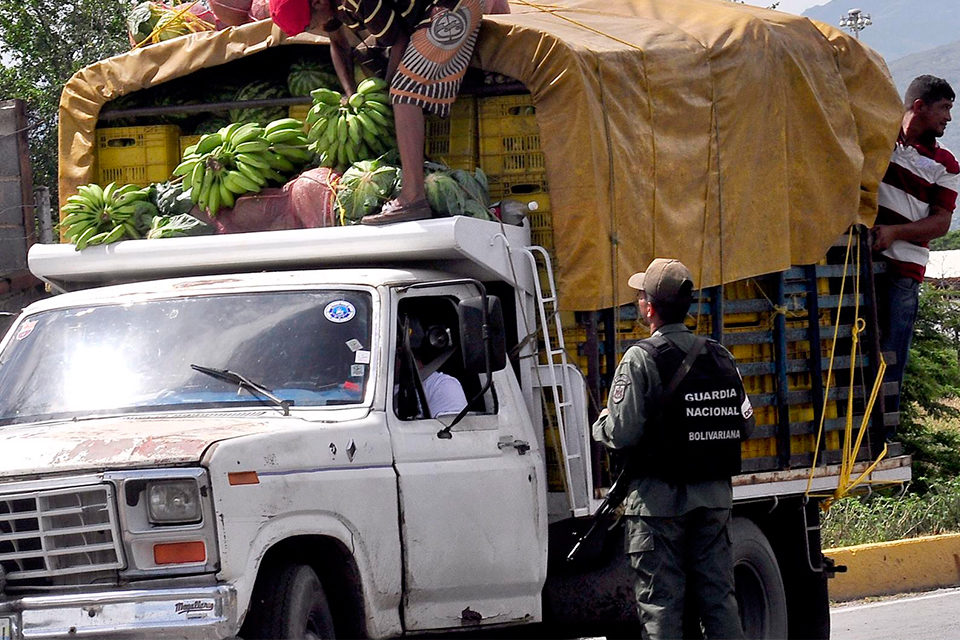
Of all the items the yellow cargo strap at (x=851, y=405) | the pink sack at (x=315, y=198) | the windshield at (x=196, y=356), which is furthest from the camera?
the yellow cargo strap at (x=851, y=405)

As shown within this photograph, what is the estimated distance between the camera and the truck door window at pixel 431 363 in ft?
19.4

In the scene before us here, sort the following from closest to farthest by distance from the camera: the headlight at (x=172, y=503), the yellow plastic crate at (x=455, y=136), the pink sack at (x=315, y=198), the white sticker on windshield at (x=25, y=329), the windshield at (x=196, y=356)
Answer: the headlight at (x=172, y=503) < the windshield at (x=196, y=356) < the white sticker on windshield at (x=25, y=329) < the pink sack at (x=315, y=198) < the yellow plastic crate at (x=455, y=136)

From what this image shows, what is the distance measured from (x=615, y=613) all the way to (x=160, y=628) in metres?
2.80

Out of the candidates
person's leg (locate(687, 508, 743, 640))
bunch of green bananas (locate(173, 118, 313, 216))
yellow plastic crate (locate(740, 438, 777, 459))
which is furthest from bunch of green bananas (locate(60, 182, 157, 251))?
yellow plastic crate (locate(740, 438, 777, 459))

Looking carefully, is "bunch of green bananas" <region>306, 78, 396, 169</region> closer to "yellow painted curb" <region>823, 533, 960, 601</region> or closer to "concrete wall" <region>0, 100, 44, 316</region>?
"yellow painted curb" <region>823, 533, 960, 601</region>

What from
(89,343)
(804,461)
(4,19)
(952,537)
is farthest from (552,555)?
(4,19)

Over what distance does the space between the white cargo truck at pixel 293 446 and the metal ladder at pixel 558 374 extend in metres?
0.02

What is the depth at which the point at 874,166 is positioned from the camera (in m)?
8.38

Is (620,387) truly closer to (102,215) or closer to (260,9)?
(102,215)

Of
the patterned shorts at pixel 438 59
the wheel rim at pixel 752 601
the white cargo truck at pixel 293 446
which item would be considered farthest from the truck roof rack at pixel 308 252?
the wheel rim at pixel 752 601

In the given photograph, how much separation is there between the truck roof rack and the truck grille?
1.81 m

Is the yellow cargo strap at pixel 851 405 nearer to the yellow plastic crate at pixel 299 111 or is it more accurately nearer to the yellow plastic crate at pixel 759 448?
the yellow plastic crate at pixel 759 448

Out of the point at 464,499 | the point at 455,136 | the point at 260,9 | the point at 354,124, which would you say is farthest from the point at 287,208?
the point at 464,499

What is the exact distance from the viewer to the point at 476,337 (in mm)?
5727
